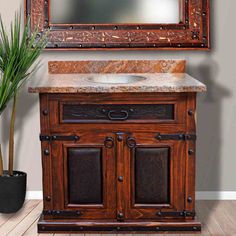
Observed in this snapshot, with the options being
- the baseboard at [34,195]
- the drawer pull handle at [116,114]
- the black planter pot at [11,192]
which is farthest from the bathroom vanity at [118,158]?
the baseboard at [34,195]

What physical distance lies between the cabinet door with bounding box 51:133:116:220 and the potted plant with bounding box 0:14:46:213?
0.36 meters

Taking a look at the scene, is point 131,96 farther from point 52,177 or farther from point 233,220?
point 233,220

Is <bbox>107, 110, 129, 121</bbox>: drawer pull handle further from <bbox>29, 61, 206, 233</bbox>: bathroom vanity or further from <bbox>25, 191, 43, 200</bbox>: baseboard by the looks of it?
<bbox>25, 191, 43, 200</bbox>: baseboard

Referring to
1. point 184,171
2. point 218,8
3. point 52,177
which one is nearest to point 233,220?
point 184,171

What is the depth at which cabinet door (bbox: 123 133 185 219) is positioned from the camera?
→ 2.63 m

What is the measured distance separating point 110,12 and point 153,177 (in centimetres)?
101

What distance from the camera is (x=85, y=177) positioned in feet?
8.73

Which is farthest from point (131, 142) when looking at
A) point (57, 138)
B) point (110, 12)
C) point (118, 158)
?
point (110, 12)

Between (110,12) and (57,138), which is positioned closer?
(57,138)

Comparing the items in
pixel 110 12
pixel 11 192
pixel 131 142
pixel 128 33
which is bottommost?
pixel 11 192

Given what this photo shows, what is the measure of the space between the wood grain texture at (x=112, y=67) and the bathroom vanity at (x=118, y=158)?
36 centimetres

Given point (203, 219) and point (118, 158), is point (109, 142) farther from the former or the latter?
point (203, 219)

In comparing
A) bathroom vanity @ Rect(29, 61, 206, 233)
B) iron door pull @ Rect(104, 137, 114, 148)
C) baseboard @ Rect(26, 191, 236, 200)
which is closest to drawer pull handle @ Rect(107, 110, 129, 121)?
bathroom vanity @ Rect(29, 61, 206, 233)

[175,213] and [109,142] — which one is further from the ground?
[109,142]
